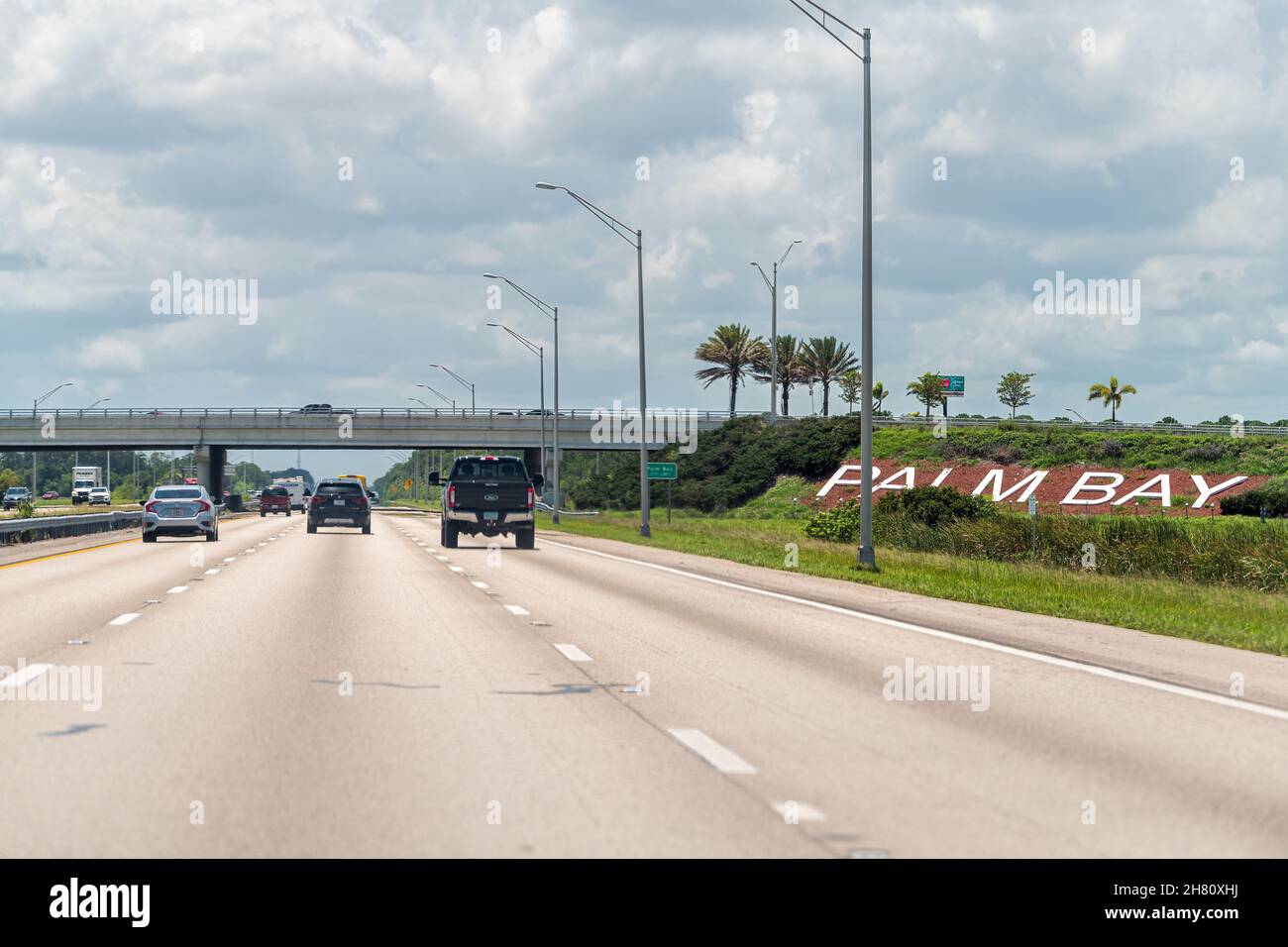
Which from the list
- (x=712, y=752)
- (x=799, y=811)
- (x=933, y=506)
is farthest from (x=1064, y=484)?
(x=799, y=811)

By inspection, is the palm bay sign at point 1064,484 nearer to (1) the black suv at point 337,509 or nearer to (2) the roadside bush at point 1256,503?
(2) the roadside bush at point 1256,503

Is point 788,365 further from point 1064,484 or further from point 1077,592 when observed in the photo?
point 1077,592

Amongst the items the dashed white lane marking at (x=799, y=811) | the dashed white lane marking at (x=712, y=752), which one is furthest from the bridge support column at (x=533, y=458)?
the dashed white lane marking at (x=799, y=811)

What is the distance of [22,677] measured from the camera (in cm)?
1180

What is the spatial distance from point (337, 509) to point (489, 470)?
1179 centimetres

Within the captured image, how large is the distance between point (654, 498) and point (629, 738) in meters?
85.2

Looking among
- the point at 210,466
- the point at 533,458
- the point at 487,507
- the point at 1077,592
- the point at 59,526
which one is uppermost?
the point at 533,458

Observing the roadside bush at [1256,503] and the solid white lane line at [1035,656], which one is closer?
the solid white lane line at [1035,656]

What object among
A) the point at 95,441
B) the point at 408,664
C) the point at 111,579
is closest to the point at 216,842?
the point at 408,664

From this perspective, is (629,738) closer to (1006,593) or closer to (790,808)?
(790,808)

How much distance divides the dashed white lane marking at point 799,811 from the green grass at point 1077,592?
369 inches

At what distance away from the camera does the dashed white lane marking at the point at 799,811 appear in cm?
697

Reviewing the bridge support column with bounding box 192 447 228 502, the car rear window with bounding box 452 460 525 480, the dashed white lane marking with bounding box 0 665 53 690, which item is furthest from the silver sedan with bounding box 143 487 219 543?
the bridge support column with bounding box 192 447 228 502
